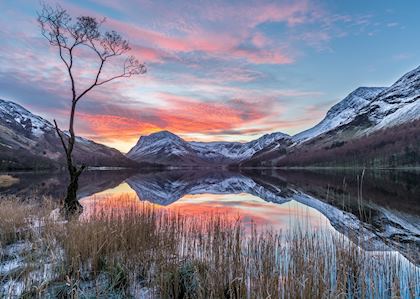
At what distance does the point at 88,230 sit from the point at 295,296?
542cm

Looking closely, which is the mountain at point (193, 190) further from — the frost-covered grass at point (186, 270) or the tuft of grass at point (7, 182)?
the frost-covered grass at point (186, 270)

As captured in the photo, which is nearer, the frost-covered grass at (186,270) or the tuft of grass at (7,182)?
the frost-covered grass at (186,270)

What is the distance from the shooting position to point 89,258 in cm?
793

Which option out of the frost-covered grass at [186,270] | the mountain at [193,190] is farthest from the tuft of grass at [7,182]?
the frost-covered grass at [186,270]

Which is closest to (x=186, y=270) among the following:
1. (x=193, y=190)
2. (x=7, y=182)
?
(x=193, y=190)

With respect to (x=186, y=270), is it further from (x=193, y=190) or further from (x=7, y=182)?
(x=7, y=182)

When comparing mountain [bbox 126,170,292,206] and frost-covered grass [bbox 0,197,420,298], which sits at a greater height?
mountain [bbox 126,170,292,206]

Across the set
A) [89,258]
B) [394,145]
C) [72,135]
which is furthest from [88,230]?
[394,145]

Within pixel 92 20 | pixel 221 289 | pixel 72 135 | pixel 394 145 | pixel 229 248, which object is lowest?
pixel 221 289

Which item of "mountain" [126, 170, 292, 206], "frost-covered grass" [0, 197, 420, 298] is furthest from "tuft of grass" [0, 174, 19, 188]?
"frost-covered grass" [0, 197, 420, 298]

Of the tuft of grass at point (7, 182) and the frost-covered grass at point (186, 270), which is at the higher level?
the tuft of grass at point (7, 182)

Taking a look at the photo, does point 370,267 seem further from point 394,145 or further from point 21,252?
point 394,145

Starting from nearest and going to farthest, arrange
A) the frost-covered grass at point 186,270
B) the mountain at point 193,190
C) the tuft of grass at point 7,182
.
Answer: the frost-covered grass at point 186,270, the mountain at point 193,190, the tuft of grass at point 7,182

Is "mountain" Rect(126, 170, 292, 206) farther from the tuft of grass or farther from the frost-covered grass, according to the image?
the frost-covered grass
